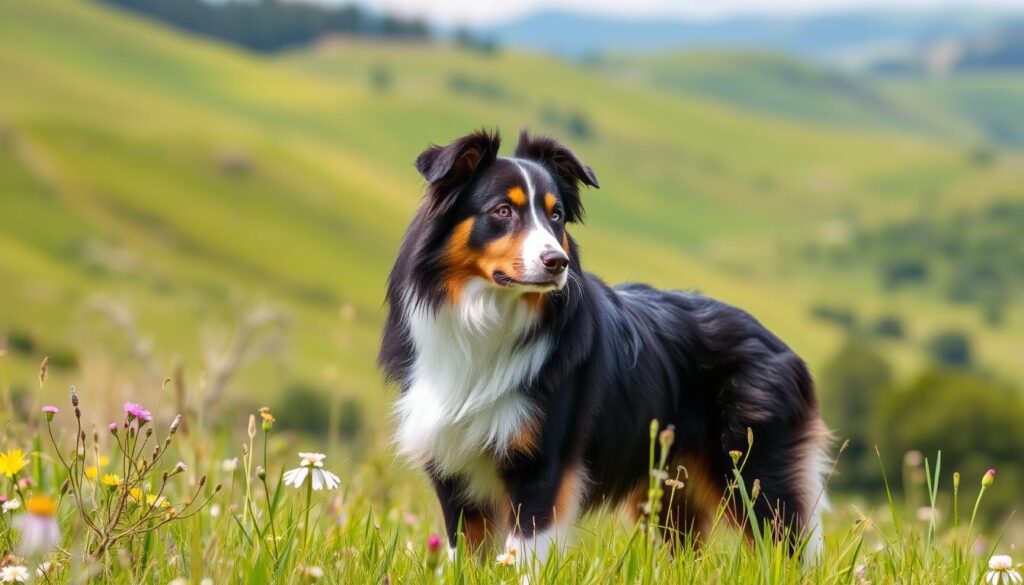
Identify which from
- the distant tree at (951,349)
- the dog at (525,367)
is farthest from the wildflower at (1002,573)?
the distant tree at (951,349)

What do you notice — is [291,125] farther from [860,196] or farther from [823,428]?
[823,428]

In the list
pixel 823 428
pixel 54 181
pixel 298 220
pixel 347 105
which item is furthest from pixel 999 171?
pixel 823 428

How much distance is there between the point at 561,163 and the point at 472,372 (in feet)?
3.72

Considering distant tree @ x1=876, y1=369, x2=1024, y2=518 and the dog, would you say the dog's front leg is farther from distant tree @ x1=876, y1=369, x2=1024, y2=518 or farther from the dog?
distant tree @ x1=876, y1=369, x2=1024, y2=518

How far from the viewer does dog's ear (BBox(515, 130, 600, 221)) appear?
5941 mm

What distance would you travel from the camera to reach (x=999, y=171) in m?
193

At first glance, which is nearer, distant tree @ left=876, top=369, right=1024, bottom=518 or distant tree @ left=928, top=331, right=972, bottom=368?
distant tree @ left=876, top=369, right=1024, bottom=518

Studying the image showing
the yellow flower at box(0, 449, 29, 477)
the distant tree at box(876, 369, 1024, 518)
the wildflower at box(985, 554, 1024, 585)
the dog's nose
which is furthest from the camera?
the distant tree at box(876, 369, 1024, 518)

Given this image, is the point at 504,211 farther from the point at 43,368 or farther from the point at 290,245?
the point at 290,245

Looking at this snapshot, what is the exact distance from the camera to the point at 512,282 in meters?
5.36

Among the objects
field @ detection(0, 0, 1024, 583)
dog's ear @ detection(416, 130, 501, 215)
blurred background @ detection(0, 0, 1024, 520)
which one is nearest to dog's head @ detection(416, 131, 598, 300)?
dog's ear @ detection(416, 130, 501, 215)

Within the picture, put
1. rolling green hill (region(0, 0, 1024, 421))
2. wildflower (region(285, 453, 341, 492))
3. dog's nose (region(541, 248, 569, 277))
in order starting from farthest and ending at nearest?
rolling green hill (region(0, 0, 1024, 421)) → dog's nose (region(541, 248, 569, 277)) → wildflower (region(285, 453, 341, 492))

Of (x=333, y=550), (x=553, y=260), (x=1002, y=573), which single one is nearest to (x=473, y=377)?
(x=553, y=260)

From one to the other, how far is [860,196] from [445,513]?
665 feet
